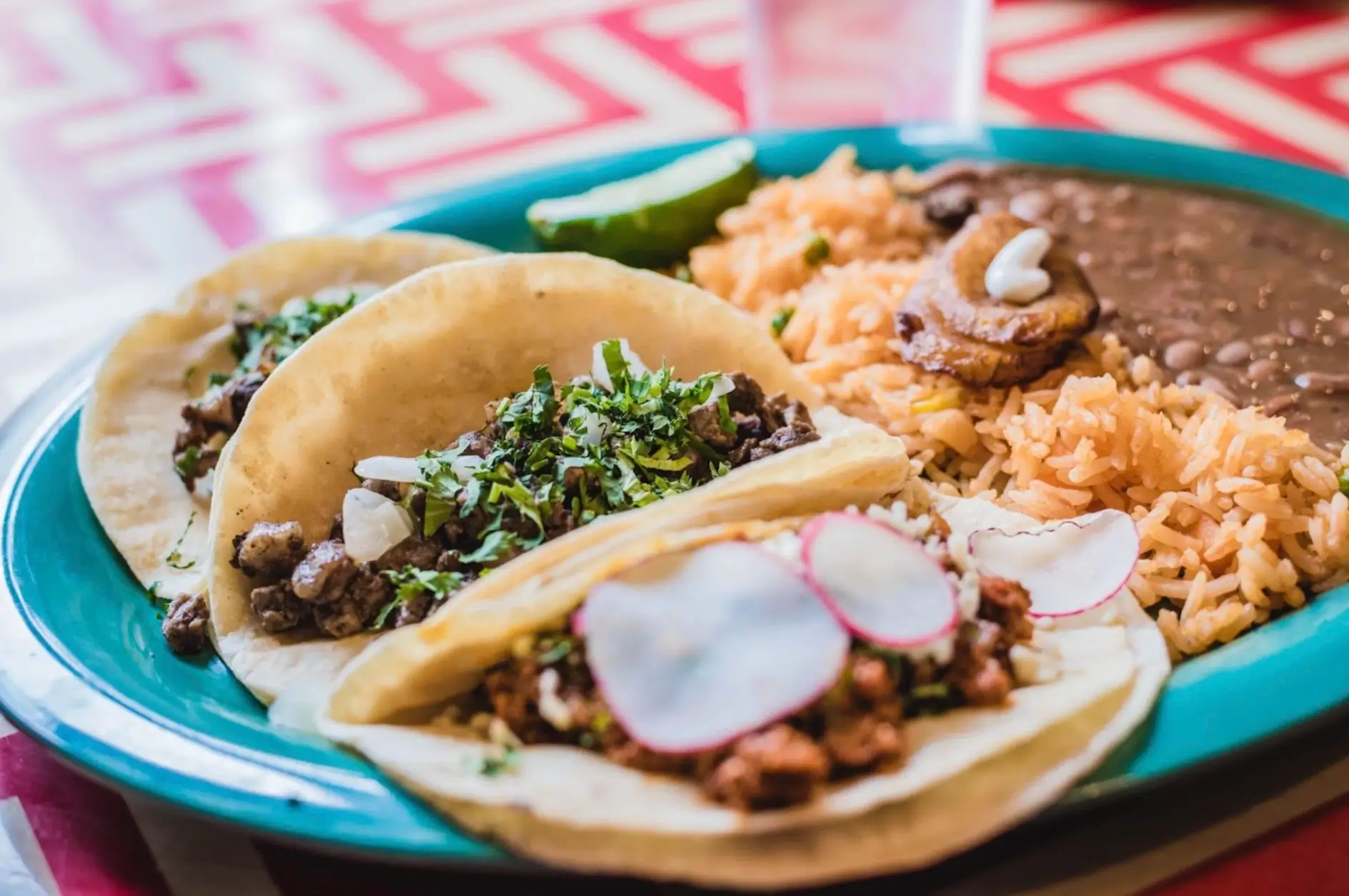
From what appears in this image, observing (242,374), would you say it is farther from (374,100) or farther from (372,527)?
(374,100)

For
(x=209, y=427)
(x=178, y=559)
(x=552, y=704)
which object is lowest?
(x=178, y=559)

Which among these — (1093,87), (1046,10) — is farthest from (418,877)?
(1046,10)

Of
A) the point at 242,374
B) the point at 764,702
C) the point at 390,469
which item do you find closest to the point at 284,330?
the point at 242,374

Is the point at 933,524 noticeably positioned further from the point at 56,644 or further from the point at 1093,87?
the point at 1093,87

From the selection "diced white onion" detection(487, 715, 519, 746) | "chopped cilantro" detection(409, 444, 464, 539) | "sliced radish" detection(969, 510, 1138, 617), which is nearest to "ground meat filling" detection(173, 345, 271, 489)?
"chopped cilantro" detection(409, 444, 464, 539)

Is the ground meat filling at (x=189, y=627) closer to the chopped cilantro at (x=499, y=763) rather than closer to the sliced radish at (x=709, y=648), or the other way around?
the chopped cilantro at (x=499, y=763)

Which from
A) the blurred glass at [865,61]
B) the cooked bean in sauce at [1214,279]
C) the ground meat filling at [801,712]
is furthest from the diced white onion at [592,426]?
the blurred glass at [865,61]
